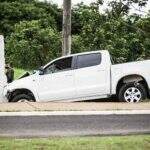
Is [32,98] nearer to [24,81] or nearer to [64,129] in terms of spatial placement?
[24,81]

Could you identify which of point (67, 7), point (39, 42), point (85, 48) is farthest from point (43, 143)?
point (39, 42)

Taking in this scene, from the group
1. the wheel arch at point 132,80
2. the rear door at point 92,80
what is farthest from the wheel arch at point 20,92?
the wheel arch at point 132,80

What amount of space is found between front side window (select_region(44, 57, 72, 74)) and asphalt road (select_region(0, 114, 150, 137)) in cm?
372

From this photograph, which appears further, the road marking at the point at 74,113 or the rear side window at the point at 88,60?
the rear side window at the point at 88,60

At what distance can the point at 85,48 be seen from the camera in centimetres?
3994

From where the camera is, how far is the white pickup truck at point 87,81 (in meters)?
16.1

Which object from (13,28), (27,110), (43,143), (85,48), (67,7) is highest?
(13,28)

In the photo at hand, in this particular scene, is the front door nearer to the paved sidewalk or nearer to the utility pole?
the paved sidewalk

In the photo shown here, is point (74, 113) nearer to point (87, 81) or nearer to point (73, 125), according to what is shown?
point (73, 125)

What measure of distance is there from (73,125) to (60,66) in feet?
16.1

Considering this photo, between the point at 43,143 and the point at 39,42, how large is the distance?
37.5 m

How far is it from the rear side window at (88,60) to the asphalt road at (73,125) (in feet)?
11.7

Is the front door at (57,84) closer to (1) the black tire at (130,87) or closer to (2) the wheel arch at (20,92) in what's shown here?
(2) the wheel arch at (20,92)

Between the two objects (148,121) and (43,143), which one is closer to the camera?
(43,143)
